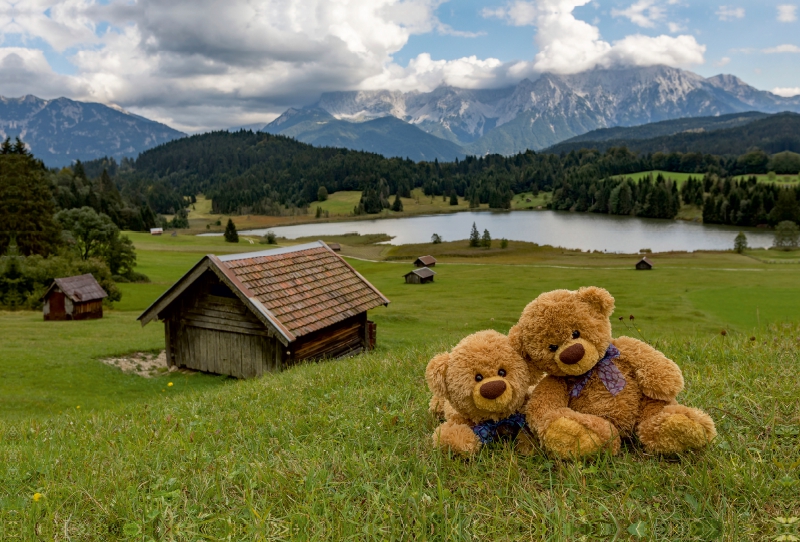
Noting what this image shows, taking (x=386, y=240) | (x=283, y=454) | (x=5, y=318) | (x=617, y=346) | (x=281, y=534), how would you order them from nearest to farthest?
(x=281, y=534) → (x=617, y=346) → (x=283, y=454) → (x=5, y=318) → (x=386, y=240)

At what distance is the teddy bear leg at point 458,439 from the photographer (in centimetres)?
345

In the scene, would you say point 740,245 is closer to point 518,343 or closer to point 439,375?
point 518,343

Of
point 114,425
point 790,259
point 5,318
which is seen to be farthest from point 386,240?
point 114,425

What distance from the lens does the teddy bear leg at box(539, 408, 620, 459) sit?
10.4 feet

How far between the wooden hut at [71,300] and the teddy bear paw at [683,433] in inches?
1620

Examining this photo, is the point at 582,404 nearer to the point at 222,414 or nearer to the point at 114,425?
the point at 222,414

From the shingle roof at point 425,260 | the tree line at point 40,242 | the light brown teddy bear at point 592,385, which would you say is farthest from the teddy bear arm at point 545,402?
the shingle roof at point 425,260

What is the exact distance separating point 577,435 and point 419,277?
2066 inches

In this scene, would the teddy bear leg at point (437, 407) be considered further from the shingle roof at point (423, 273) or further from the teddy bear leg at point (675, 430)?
the shingle roof at point (423, 273)

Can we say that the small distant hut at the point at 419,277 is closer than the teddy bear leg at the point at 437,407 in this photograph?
No

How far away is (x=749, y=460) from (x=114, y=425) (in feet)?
22.0

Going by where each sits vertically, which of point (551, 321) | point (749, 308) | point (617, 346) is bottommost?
point (749, 308)

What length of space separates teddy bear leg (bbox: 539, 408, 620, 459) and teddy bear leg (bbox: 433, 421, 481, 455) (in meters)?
0.48

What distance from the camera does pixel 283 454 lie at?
3.97 m
